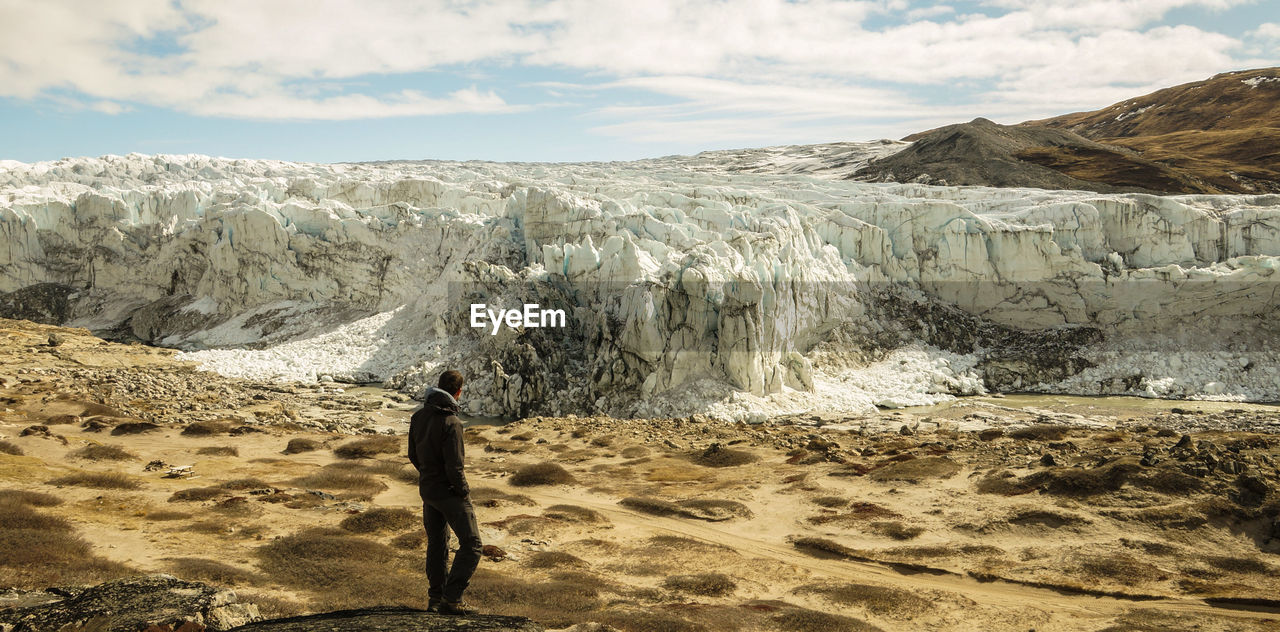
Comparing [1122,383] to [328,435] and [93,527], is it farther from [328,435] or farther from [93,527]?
[93,527]

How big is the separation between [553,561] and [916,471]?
10677 millimetres

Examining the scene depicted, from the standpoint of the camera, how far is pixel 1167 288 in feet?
131

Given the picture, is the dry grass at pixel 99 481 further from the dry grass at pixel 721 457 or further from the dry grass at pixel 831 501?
the dry grass at pixel 831 501

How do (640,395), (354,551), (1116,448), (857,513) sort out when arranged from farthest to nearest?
(640,395) < (1116,448) < (857,513) < (354,551)

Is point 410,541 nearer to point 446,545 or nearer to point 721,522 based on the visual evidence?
point 446,545

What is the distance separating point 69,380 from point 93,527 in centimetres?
2590

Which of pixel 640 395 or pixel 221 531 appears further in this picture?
pixel 640 395

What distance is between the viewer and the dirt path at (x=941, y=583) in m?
11.1

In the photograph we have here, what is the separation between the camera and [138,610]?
6.86m

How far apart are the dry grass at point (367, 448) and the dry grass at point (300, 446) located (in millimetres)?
642

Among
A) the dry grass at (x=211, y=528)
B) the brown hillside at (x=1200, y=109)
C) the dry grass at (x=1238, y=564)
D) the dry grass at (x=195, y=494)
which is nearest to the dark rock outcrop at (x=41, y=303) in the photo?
the dry grass at (x=195, y=494)

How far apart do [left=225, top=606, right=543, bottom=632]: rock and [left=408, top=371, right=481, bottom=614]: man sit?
774mm

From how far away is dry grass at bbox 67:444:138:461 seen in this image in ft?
60.2

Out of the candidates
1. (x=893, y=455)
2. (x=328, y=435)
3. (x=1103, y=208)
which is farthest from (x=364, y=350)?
(x=1103, y=208)
